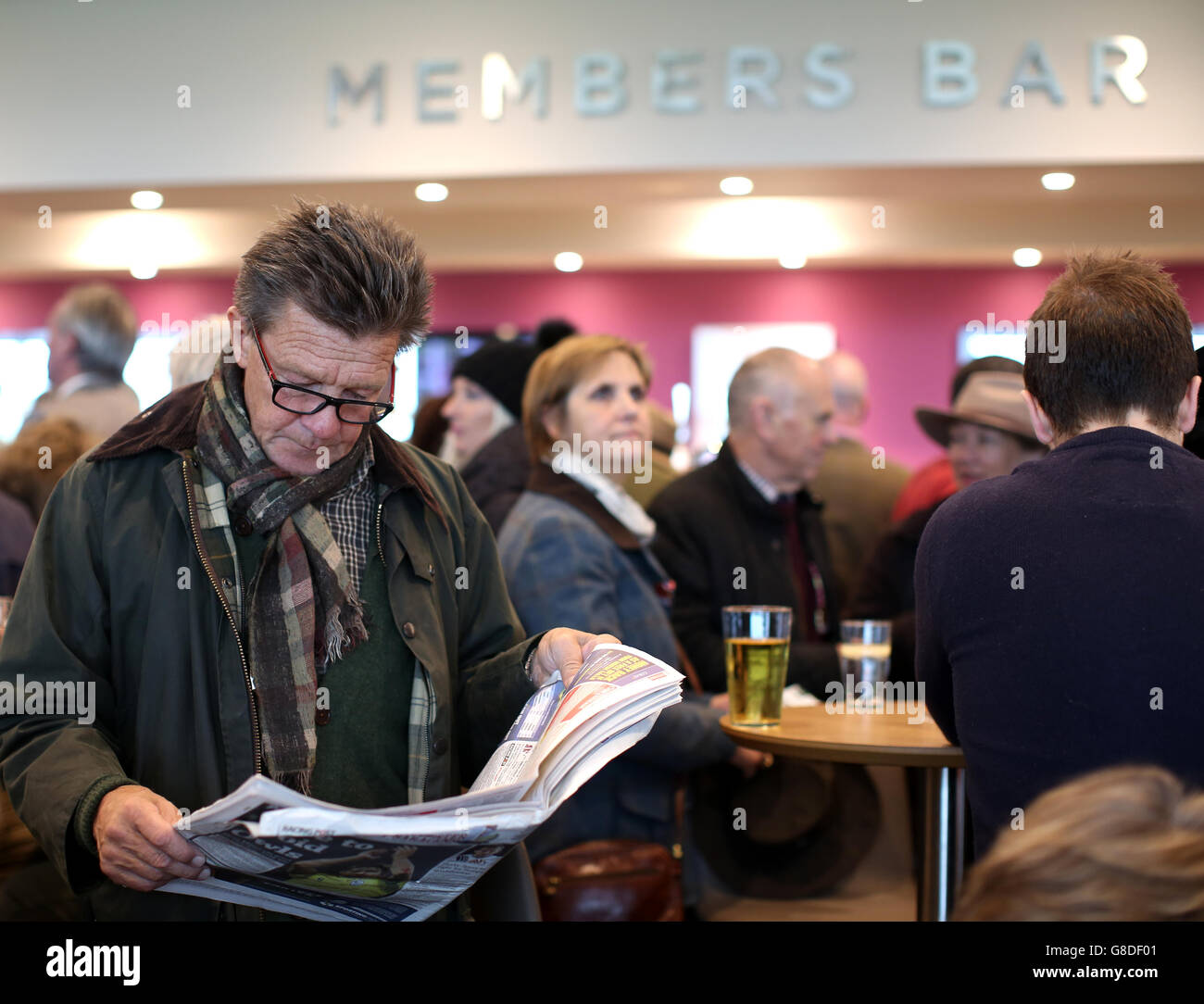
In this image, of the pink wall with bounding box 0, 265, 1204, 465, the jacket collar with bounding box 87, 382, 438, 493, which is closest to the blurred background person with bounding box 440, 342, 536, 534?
the jacket collar with bounding box 87, 382, 438, 493

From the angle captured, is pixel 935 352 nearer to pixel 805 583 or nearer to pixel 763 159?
pixel 763 159

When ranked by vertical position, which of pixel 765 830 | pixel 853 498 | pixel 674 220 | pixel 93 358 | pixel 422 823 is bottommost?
pixel 765 830

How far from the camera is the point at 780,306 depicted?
348 inches

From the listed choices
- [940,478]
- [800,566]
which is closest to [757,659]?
[800,566]

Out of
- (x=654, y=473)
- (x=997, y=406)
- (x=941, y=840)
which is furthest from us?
(x=654, y=473)

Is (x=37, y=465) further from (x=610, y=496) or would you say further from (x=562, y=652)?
(x=562, y=652)

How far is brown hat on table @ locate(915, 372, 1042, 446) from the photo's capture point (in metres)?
3.62

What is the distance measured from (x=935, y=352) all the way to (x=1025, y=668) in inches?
296

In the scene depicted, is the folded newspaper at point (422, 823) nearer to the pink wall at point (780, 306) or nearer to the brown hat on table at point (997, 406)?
the brown hat on table at point (997, 406)

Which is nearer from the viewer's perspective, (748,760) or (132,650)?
(132,650)

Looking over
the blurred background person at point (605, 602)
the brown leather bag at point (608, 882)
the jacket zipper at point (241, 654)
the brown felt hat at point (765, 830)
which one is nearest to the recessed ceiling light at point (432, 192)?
the blurred background person at point (605, 602)

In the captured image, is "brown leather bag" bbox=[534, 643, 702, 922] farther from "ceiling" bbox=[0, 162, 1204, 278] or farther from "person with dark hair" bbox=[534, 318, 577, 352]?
"ceiling" bbox=[0, 162, 1204, 278]

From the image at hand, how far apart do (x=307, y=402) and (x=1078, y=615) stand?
3.31 ft

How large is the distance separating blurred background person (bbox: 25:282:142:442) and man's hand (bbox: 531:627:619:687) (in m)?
3.07
